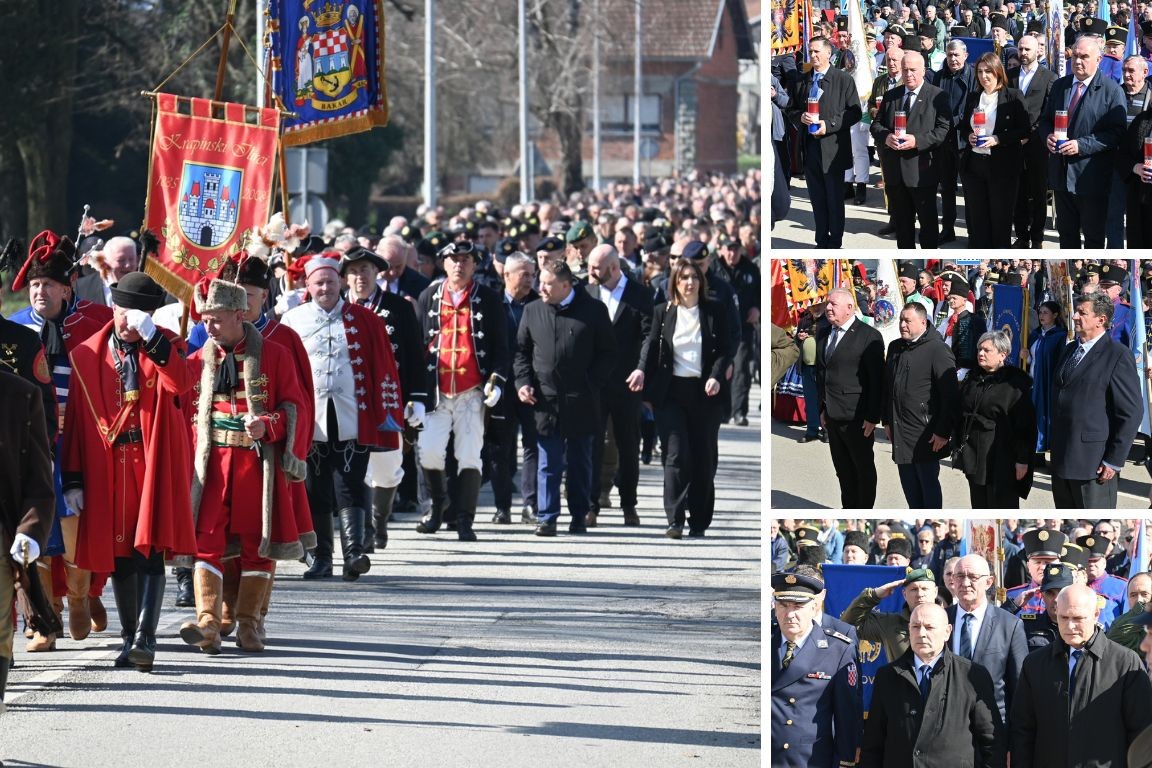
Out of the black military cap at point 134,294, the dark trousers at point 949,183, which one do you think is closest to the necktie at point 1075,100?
the dark trousers at point 949,183

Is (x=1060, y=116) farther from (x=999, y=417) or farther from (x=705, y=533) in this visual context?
(x=705, y=533)

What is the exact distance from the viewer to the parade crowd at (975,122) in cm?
662

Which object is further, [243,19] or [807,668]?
[243,19]

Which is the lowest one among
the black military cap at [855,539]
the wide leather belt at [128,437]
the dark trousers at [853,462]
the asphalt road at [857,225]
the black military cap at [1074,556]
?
the black military cap at [1074,556]

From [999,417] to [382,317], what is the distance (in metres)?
6.58

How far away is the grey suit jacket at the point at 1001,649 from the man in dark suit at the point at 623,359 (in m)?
8.34

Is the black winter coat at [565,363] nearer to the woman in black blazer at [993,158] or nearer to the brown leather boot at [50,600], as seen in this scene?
the brown leather boot at [50,600]

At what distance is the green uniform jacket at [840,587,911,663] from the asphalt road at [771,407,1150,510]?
1.11 ft

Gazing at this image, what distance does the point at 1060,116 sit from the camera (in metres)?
6.67

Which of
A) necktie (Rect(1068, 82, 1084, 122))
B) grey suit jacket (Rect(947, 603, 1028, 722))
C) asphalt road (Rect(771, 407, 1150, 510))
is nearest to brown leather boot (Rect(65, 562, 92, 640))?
asphalt road (Rect(771, 407, 1150, 510))

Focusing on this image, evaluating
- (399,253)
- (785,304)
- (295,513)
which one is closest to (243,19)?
(399,253)

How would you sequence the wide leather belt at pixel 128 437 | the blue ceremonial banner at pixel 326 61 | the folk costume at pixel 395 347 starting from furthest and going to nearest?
the blue ceremonial banner at pixel 326 61, the folk costume at pixel 395 347, the wide leather belt at pixel 128 437

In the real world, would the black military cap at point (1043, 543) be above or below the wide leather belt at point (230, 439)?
below

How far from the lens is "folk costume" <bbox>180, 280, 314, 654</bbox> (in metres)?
9.67
